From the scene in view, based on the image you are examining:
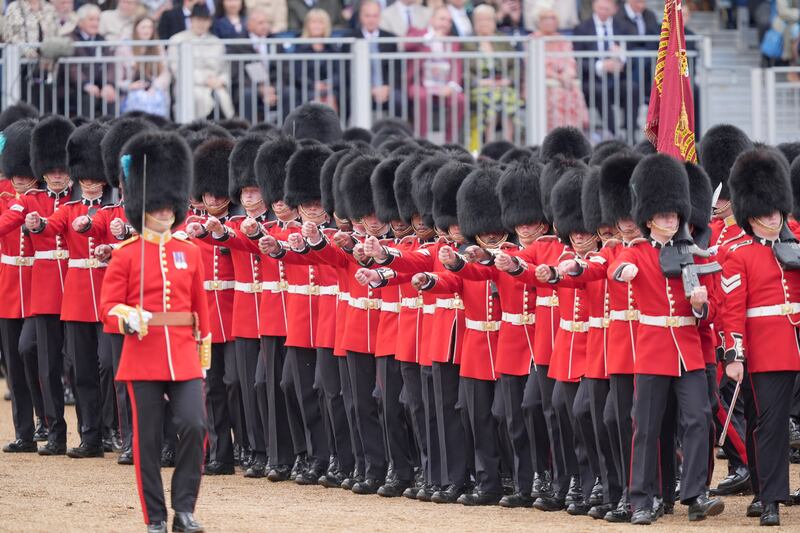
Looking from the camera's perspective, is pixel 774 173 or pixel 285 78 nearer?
pixel 774 173

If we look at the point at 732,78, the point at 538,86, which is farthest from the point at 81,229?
the point at 732,78

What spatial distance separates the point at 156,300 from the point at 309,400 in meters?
2.22

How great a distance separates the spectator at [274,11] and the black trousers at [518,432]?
285 inches

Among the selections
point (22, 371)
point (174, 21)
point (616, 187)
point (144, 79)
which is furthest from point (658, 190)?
point (174, 21)

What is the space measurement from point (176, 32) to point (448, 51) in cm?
224

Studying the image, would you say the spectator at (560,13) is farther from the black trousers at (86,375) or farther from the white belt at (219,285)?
the black trousers at (86,375)

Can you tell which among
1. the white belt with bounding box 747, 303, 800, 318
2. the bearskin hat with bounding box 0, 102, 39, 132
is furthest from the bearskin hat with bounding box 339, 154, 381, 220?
the bearskin hat with bounding box 0, 102, 39, 132

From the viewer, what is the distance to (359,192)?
9258 millimetres

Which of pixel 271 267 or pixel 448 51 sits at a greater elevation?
pixel 448 51

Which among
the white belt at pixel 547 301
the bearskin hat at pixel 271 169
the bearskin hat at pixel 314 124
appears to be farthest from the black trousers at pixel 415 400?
the bearskin hat at pixel 314 124

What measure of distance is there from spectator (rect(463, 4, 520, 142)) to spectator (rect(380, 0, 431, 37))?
0.75 metres

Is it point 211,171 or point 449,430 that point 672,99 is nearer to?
point 449,430

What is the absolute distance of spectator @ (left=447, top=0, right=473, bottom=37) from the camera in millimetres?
15164

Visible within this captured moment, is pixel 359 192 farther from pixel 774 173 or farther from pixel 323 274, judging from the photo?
pixel 774 173
